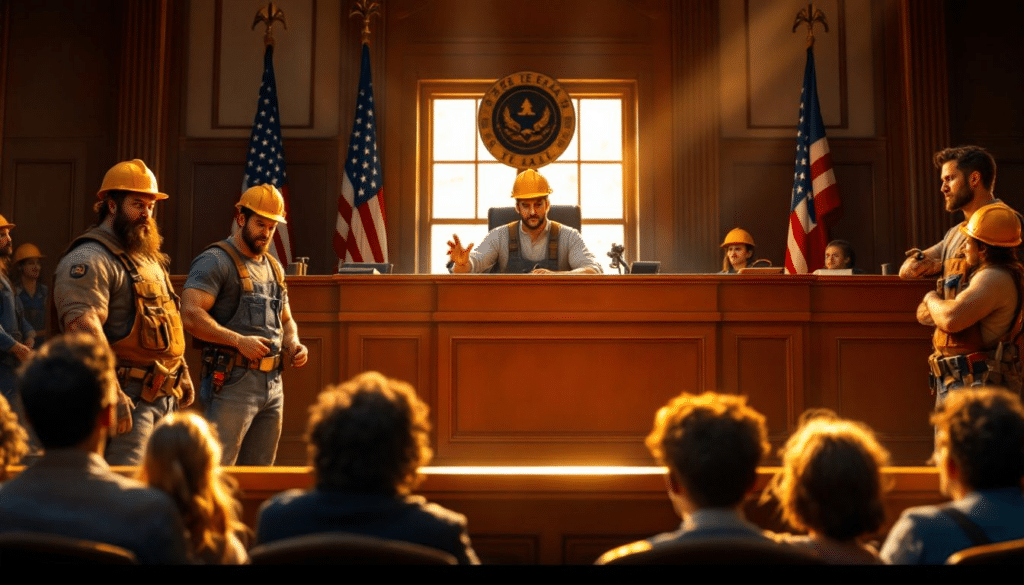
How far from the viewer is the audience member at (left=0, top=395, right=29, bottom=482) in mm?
2174

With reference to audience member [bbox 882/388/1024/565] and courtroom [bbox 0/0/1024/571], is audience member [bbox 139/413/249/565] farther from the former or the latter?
audience member [bbox 882/388/1024/565]

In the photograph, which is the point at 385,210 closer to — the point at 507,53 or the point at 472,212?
the point at 472,212

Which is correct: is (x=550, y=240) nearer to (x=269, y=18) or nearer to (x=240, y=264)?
(x=240, y=264)

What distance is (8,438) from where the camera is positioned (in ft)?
7.22

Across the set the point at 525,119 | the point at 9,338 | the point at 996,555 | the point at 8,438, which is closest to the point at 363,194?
the point at 525,119

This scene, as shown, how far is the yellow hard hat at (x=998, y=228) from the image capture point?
408cm

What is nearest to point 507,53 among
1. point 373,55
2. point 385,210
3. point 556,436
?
point 373,55

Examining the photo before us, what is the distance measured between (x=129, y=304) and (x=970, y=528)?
3209 mm

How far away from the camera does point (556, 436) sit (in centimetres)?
536

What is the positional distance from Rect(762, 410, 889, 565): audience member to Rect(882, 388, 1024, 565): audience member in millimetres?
90

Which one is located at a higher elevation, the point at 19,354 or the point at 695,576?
the point at 19,354

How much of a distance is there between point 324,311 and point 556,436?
1.53 meters

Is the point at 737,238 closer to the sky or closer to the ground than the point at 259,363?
closer to the sky

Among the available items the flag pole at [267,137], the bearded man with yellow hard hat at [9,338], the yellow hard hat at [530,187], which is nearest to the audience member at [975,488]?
the bearded man with yellow hard hat at [9,338]
